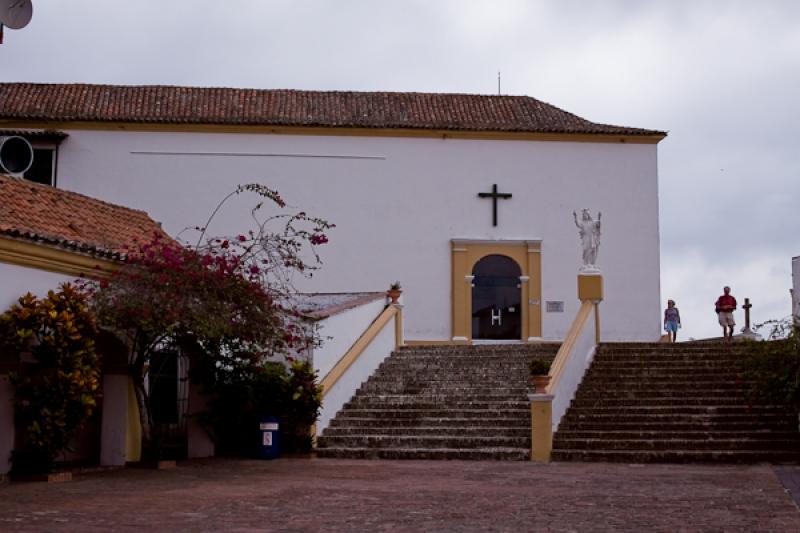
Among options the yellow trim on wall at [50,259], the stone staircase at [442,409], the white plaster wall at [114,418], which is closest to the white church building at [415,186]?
the stone staircase at [442,409]

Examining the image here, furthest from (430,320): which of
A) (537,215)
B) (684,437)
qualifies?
(684,437)

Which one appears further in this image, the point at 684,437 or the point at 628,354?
the point at 628,354

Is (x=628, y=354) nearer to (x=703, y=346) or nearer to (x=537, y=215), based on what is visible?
(x=703, y=346)

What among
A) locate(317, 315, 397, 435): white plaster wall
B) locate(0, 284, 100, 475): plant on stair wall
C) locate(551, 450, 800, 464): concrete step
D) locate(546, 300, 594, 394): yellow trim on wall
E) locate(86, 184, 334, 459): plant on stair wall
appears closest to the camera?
locate(0, 284, 100, 475): plant on stair wall

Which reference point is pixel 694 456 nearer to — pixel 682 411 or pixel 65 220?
pixel 682 411

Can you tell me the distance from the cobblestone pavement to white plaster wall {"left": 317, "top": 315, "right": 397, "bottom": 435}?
2.67m

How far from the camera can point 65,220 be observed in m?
15.0

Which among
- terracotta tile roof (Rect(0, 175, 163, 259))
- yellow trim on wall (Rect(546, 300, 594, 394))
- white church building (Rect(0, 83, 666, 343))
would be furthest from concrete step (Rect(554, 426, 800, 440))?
white church building (Rect(0, 83, 666, 343))

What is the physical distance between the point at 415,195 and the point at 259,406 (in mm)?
12187

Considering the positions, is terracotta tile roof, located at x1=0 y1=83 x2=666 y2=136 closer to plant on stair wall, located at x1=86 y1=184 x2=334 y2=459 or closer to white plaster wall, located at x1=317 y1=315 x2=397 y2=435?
white plaster wall, located at x1=317 y1=315 x2=397 y2=435

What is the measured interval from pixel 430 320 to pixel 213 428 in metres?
11.6

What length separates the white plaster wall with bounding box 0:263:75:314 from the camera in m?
12.4

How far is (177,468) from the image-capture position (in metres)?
14.1

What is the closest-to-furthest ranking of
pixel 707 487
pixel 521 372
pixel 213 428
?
1. pixel 707 487
2. pixel 213 428
3. pixel 521 372
